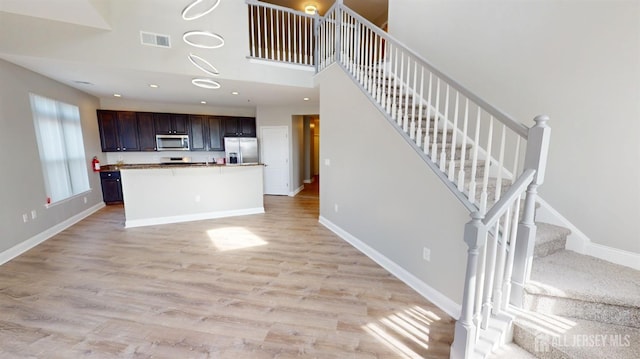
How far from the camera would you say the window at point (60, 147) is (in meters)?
3.93

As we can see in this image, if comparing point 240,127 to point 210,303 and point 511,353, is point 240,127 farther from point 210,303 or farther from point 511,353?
point 511,353

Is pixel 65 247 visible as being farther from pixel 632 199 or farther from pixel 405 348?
pixel 632 199

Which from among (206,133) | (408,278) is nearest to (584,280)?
(408,278)

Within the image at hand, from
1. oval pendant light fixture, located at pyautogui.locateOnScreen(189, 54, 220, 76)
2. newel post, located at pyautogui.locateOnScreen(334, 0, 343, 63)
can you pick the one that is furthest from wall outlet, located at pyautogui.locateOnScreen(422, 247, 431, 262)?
oval pendant light fixture, located at pyautogui.locateOnScreen(189, 54, 220, 76)

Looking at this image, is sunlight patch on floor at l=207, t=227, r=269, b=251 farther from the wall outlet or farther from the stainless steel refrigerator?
the stainless steel refrigerator

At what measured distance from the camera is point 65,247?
11.4 ft

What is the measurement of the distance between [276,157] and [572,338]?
624 cm

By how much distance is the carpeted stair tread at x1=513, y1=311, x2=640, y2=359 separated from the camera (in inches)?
53.5

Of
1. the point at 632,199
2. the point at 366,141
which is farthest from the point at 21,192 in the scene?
the point at 632,199

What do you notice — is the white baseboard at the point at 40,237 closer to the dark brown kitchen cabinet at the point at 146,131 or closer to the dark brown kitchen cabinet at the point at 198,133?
the dark brown kitchen cabinet at the point at 146,131

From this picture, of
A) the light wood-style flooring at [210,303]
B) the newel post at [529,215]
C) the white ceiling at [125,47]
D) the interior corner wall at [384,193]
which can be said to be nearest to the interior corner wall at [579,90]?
the newel post at [529,215]

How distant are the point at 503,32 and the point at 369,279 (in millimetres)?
3021

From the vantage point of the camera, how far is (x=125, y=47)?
3.44m

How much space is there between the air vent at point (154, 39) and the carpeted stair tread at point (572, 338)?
5026mm
